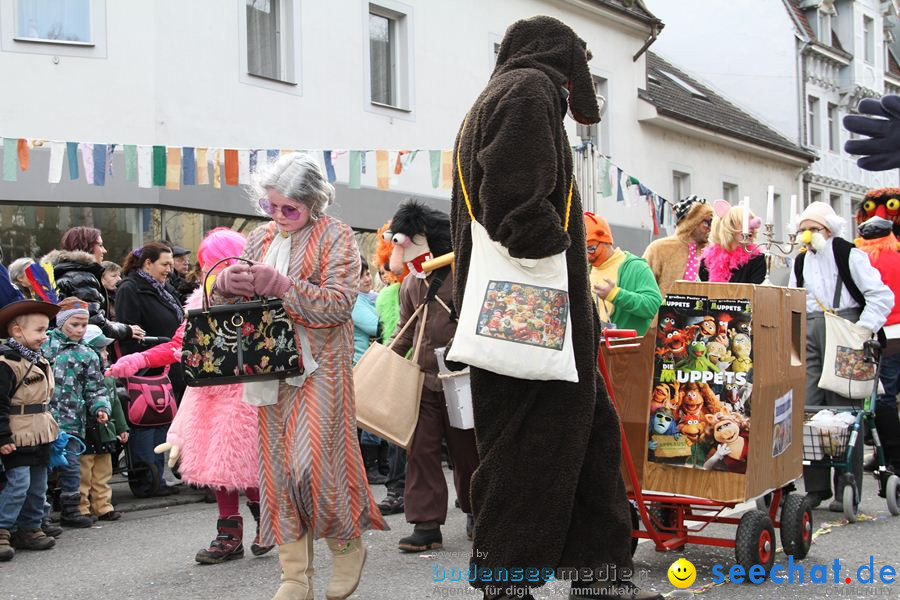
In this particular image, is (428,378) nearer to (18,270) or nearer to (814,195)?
(18,270)

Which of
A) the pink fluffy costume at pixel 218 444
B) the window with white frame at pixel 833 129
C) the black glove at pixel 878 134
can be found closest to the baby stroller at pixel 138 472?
the pink fluffy costume at pixel 218 444

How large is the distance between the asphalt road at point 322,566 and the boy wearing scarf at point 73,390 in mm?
343

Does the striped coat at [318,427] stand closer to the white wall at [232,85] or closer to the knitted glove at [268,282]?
the knitted glove at [268,282]

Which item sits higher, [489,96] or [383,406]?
[489,96]

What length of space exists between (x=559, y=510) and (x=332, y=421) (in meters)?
1.23

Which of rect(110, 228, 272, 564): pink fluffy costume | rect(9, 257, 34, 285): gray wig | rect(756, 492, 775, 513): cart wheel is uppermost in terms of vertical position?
rect(9, 257, 34, 285): gray wig

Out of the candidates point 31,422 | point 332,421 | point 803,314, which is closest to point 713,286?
point 803,314

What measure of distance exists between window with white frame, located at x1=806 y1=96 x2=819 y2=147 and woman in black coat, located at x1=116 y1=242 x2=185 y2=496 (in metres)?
27.3

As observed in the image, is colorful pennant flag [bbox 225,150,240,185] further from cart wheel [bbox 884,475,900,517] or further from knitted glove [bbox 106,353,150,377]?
cart wheel [bbox 884,475,900,517]

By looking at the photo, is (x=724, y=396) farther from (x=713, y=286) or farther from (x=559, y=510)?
(x=559, y=510)

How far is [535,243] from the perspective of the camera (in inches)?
151

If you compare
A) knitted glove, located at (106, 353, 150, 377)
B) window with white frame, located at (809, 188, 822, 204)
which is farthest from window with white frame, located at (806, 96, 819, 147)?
knitted glove, located at (106, 353, 150, 377)

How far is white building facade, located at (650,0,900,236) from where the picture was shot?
3178 centimetres

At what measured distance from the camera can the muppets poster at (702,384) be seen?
4969 mm
